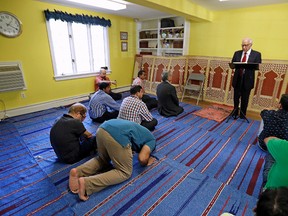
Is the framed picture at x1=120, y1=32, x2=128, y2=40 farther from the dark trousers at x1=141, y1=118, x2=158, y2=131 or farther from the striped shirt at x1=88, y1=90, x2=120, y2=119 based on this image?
the dark trousers at x1=141, y1=118, x2=158, y2=131

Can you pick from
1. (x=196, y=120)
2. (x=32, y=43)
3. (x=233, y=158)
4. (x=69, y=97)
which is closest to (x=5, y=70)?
(x=32, y=43)

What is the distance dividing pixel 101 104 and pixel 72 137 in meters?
1.22

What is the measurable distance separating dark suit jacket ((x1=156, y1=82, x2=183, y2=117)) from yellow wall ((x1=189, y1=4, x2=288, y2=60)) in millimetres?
2030

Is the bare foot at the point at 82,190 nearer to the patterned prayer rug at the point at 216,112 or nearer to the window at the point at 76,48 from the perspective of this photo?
the patterned prayer rug at the point at 216,112

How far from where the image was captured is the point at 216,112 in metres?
3.97

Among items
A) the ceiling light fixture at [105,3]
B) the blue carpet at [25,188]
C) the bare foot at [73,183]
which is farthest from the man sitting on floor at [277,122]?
→ the ceiling light fixture at [105,3]

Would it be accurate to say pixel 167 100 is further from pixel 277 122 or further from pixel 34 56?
pixel 34 56

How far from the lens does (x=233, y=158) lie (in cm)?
237

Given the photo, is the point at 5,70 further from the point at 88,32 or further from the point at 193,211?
the point at 193,211

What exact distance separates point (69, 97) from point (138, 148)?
3.30 meters

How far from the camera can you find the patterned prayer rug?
12.1 feet

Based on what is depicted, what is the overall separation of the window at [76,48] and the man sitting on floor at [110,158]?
3.20 metres

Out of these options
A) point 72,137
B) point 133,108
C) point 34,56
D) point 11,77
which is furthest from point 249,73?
point 11,77

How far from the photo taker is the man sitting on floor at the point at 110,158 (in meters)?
1.71
